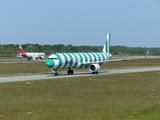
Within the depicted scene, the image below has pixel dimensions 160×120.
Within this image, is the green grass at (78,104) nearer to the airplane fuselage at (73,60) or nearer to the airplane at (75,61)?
the airplane fuselage at (73,60)

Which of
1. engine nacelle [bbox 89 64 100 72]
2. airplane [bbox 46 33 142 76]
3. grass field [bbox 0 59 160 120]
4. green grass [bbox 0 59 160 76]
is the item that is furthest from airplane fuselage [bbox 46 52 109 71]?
grass field [bbox 0 59 160 120]

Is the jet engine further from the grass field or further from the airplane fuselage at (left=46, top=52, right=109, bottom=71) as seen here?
the grass field

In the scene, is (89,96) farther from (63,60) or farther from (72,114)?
(63,60)

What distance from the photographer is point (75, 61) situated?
53594 mm

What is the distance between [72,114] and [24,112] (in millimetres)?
2354

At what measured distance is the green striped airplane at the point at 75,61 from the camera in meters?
49.8

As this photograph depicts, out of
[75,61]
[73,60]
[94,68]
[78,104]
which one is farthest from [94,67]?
[78,104]

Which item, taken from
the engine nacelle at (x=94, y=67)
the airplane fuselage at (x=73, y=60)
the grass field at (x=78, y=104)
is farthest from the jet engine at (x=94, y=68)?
the grass field at (x=78, y=104)

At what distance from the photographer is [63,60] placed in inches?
1997

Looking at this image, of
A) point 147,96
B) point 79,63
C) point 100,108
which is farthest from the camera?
point 79,63

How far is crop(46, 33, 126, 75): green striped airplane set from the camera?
49.8 m

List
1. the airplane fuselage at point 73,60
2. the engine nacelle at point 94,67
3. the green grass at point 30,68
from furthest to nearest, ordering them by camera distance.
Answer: the green grass at point 30,68
the engine nacelle at point 94,67
the airplane fuselage at point 73,60

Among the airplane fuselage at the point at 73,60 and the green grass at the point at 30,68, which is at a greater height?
the airplane fuselage at the point at 73,60

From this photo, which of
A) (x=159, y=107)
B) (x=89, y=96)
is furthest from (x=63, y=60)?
(x=159, y=107)
